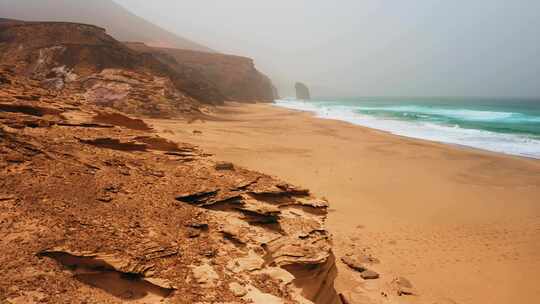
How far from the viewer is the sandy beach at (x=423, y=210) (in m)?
6.65

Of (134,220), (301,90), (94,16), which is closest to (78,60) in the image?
(134,220)

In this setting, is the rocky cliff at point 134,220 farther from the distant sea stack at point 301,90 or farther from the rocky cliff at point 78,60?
the distant sea stack at point 301,90

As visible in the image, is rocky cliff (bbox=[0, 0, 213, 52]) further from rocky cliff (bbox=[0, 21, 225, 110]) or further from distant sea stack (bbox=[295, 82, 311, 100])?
rocky cliff (bbox=[0, 21, 225, 110])

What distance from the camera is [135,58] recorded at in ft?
102

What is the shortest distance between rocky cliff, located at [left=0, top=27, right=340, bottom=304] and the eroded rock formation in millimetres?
15

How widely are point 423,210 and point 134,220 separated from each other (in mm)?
9571

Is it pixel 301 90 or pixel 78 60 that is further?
pixel 301 90

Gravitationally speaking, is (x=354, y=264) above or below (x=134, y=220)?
below

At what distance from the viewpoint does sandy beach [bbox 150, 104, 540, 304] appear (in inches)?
262

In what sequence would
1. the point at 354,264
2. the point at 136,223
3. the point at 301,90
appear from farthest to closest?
the point at 301,90 → the point at 354,264 → the point at 136,223

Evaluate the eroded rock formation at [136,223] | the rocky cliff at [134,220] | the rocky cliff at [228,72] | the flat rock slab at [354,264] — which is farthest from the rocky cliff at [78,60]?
the rocky cliff at [228,72]

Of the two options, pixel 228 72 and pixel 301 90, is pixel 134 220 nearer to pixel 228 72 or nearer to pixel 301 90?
pixel 228 72

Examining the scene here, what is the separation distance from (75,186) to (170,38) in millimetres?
145852

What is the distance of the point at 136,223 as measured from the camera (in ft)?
13.3
